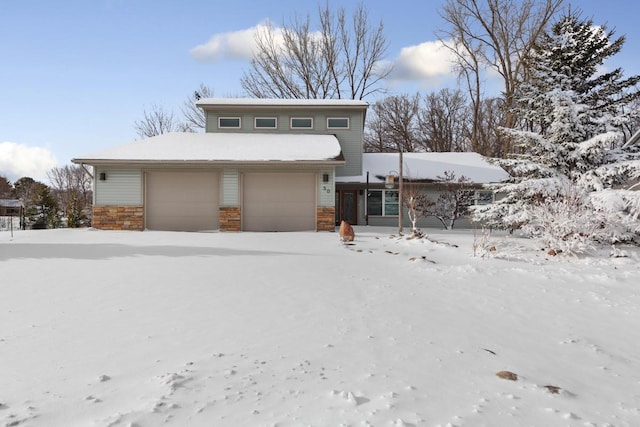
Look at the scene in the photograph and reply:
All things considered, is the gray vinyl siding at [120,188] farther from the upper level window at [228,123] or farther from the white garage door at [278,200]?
the upper level window at [228,123]

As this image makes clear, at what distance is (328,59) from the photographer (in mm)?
26281

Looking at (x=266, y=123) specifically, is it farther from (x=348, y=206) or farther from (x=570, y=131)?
(x=570, y=131)

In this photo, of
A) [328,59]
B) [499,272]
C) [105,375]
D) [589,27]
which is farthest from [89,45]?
[328,59]

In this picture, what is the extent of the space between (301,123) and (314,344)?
49.7 ft

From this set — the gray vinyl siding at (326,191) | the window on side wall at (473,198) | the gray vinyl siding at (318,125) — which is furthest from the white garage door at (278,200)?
the window on side wall at (473,198)

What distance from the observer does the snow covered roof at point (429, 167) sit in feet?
55.7

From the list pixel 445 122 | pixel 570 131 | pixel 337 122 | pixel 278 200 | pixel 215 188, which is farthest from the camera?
pixel 445 122

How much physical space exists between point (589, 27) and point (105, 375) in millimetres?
12407

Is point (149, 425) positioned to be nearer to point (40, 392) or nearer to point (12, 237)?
point (40, 392)

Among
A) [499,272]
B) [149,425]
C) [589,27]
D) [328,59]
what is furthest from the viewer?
[328,59]

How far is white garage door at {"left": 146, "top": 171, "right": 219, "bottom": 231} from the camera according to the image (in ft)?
45.9

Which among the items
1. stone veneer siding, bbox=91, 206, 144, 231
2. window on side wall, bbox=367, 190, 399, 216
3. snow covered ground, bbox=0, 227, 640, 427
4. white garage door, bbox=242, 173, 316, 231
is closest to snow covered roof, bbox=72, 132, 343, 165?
white garage door, bbox=242, 173, 316, 231

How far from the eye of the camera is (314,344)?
3.37 metres

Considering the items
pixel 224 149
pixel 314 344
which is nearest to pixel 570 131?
pixel 314 344
